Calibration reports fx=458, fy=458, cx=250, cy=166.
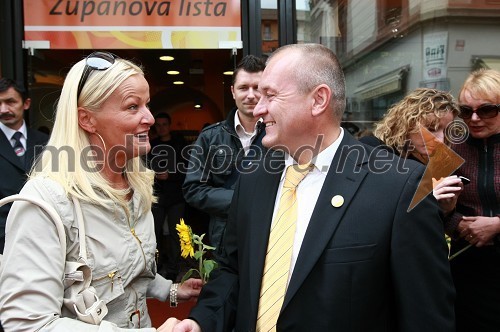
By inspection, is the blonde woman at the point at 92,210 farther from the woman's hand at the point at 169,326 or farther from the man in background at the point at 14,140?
the man in background at the point at 14,140

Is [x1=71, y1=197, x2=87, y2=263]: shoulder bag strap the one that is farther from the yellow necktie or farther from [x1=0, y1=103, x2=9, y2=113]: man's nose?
[x1=0, y1=103, x2=9, y2=113]: man's nose

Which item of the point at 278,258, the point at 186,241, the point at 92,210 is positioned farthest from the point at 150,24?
the point at 278,258

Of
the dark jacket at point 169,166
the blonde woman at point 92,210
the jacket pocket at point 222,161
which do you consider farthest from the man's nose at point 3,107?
the blonde woman at point 92,210

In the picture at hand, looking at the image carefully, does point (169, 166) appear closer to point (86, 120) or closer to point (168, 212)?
point (168, 212)

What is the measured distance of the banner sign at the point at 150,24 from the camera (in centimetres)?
482

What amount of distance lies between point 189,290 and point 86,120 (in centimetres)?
90

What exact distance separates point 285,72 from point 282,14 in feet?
10.6

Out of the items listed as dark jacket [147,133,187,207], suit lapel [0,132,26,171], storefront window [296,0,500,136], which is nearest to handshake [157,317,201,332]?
suit lapel [0,132,26,171]

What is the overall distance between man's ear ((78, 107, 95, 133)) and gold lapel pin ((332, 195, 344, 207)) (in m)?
0.96

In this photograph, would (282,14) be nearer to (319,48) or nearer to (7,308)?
Result: (319,48)

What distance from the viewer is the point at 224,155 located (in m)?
3.38

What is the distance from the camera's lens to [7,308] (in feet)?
4.43

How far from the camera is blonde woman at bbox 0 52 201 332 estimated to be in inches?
54.1

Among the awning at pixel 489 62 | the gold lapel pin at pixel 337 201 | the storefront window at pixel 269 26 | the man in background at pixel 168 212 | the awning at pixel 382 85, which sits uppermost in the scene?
the storefront window at pixel 269 26
